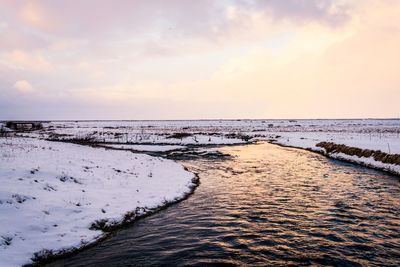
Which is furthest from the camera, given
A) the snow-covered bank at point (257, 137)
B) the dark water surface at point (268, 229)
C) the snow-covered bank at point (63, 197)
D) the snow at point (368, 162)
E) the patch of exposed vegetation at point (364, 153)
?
the snow-covered bank at point (257, 137)

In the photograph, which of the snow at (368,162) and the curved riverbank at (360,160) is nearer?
the snow at (368,162)

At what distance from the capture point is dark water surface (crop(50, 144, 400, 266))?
9766 mm

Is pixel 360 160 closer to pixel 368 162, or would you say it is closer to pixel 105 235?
pixel 368 162

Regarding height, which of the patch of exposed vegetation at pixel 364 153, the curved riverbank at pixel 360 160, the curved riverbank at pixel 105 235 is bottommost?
the curved riverbank at pixel 105 235

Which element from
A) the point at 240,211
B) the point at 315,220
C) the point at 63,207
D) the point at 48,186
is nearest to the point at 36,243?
the point at 63,207

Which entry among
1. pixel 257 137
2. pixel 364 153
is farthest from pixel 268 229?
pixel 257 137

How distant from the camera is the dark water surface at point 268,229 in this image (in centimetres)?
977

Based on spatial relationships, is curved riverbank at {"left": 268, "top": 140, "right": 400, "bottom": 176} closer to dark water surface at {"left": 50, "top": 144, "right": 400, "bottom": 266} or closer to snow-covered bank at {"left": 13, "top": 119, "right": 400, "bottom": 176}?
snow-covered bank at {"left": 13, "top": 119, "right": 400, "bottom": 176}

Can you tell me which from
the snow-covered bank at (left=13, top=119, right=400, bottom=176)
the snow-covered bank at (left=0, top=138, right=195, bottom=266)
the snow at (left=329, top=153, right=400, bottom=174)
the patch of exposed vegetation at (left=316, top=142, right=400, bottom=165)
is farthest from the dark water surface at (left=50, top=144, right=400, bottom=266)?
the snow-covered bank at (left=13, top=119, right=400, bottom=176)

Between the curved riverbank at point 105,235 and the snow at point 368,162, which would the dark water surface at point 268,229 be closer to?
the curved riverbank at point 105,235

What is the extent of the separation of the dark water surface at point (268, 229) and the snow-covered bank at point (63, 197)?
3.75 feet

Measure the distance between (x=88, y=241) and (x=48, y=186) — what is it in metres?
4.94

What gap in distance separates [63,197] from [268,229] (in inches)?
345

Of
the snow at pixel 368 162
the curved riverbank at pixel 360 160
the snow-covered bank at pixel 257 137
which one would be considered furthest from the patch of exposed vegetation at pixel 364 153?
the snow-covered bank at pixel 257 137
